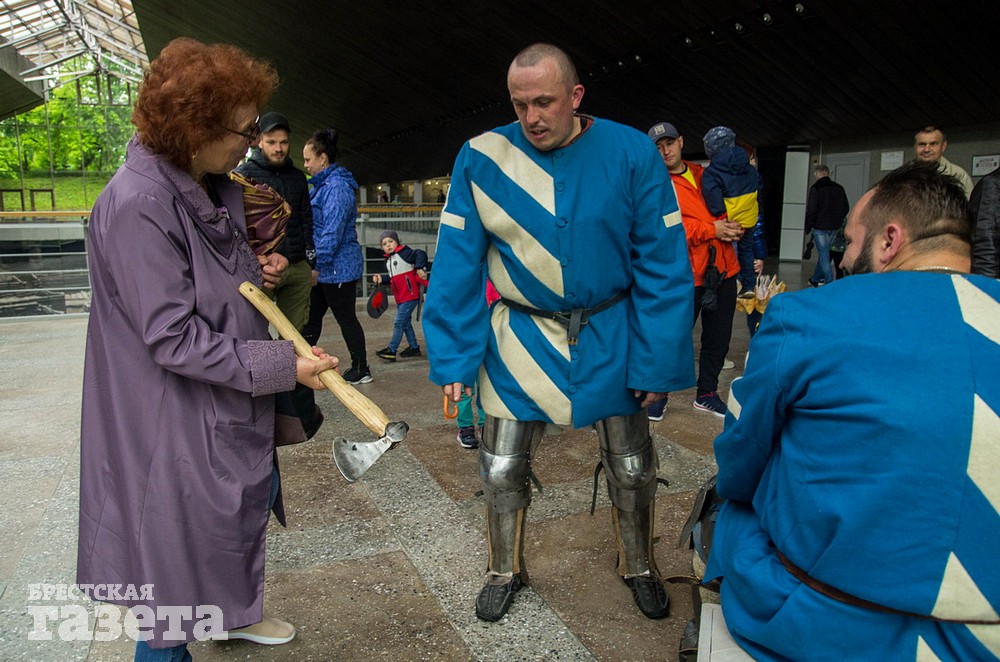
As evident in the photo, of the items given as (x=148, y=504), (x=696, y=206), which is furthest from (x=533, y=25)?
(x=148, y=504)

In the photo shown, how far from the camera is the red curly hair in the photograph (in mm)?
1688

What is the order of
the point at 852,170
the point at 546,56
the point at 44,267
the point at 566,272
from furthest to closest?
the point at 852,170
the point at 44,267
the point at 566,272
the point at 546,56

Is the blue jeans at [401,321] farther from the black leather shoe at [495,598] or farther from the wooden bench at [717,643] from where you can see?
the wooden bench at [717,643]

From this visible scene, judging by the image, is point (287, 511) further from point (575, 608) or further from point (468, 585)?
point (575, 608)

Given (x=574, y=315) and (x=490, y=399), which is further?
(x=490, y=399)

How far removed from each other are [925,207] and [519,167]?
1260 millimetres

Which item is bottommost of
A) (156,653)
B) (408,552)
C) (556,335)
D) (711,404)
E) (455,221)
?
(408,552)

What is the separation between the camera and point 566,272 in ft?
7.60

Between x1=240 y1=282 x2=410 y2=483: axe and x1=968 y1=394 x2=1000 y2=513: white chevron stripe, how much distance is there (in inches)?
47.8

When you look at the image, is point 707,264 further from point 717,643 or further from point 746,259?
point 717,643

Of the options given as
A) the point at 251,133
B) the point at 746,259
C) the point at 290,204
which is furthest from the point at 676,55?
the point at 251,133

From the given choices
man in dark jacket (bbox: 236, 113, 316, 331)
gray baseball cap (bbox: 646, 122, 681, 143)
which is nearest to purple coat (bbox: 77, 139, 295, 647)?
man in dark jacket (bbox: 236, 113, 316, 331)

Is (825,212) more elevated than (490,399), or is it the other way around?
(825,212)

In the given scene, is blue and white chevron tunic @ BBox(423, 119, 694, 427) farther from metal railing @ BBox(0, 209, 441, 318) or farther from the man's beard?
metal railing @ BBox(0, 209, 441, 318)
